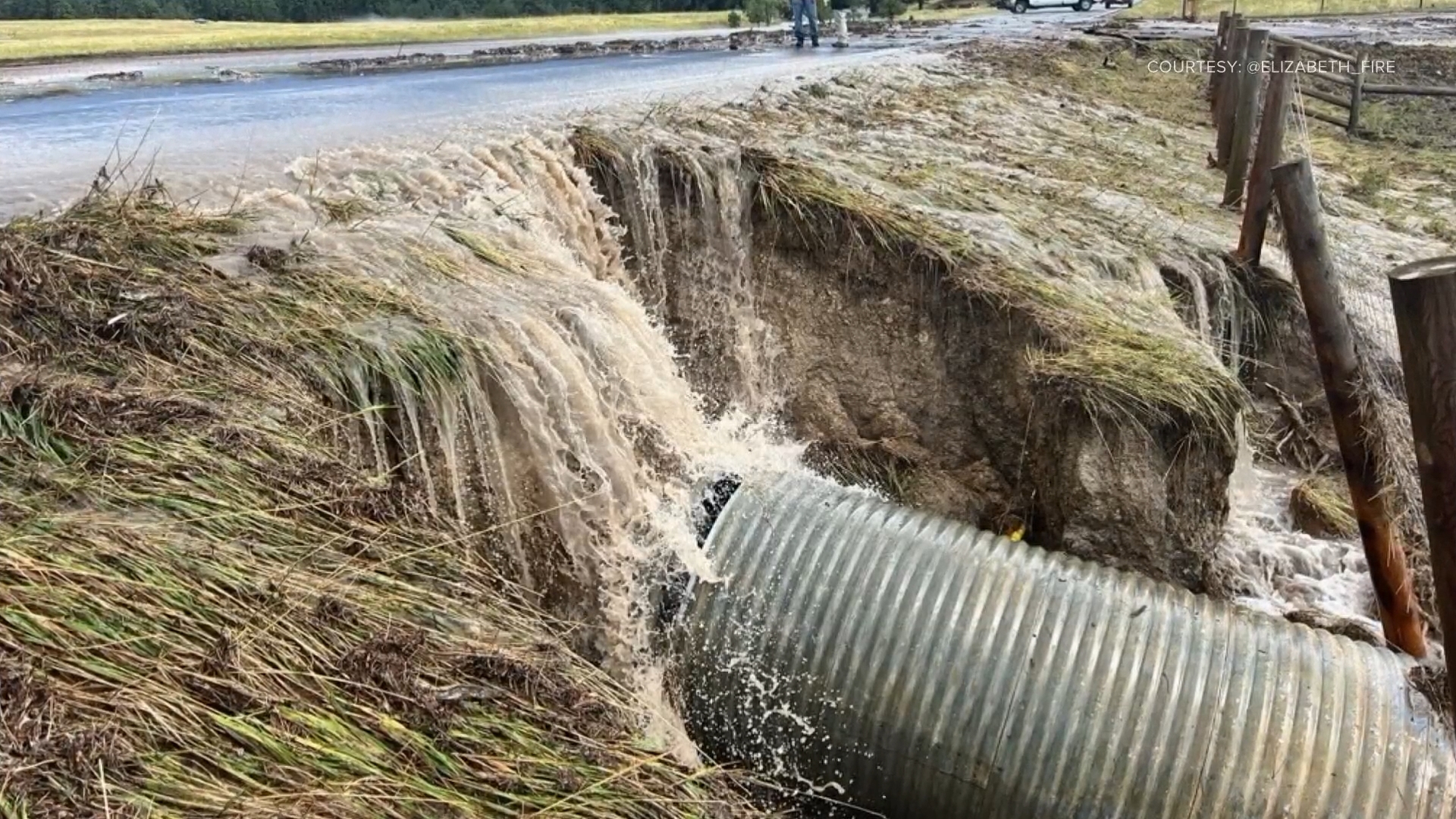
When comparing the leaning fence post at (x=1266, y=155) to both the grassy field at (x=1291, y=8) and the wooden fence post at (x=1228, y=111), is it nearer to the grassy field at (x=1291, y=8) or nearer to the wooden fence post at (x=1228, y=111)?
the wooden fence post at (x=1228, y=111)

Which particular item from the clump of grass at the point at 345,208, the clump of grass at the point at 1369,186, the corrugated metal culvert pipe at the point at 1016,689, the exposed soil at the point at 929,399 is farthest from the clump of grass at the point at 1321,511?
the clump of grass at the point at 345,208

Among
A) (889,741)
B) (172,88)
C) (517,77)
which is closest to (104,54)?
(172,88)

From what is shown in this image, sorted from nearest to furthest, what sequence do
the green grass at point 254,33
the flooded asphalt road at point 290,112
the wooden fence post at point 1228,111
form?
1. the flooded asphalt road at point 290,112
2. the wooden fence post at point 1228,111
3. the green grass at point 254,33

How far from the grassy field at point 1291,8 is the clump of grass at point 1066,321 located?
33763mm

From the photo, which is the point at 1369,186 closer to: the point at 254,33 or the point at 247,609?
the point at 247,609

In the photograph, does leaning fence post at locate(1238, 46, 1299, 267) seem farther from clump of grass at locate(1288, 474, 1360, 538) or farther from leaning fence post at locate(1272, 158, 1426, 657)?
leaning fence post at locate(1272, 158, 1426, 657)

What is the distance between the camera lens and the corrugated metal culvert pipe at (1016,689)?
3947 millimetres

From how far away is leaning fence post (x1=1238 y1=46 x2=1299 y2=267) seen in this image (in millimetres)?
8234

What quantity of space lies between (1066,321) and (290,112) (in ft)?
30.8

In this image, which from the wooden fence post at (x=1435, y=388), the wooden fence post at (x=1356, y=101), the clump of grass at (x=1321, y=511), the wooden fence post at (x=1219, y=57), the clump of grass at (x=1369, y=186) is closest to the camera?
the wooden fence post at (x=1435, y=388)

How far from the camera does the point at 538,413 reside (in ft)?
14.7

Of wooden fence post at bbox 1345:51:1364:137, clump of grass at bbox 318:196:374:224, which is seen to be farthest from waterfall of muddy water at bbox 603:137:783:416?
wooden fence post at bbox 1345:51:1364:137

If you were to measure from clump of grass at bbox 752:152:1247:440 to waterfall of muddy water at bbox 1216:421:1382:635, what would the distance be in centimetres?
76

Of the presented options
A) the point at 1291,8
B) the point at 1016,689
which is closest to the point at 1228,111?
the point at 1016,689
